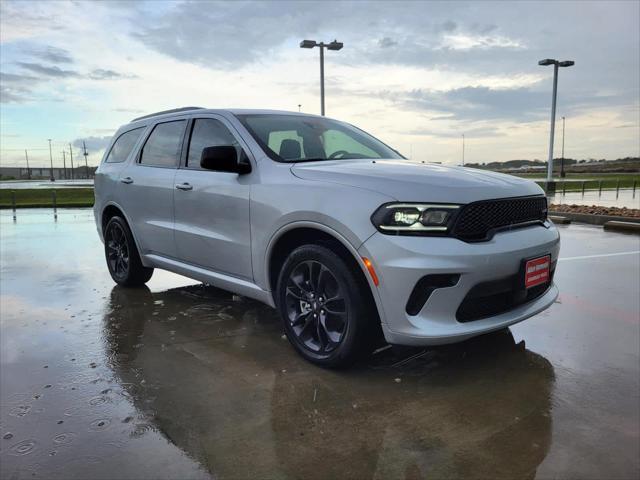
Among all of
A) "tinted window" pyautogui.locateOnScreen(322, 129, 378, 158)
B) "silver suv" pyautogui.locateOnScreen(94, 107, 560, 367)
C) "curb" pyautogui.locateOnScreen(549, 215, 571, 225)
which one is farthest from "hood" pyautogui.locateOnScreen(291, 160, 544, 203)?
"curb" pyautogui.locateOnScreen(549, 215, 571, 225)

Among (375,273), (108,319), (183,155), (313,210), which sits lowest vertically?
(108,319)

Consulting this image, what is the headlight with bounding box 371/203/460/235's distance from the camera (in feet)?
10.00

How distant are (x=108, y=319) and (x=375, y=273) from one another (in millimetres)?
2871

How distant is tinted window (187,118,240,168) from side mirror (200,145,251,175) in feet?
1.29

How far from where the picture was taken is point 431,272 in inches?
116

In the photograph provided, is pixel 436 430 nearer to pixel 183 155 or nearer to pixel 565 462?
pixel 565 462

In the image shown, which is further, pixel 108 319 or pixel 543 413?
pixel 108 319

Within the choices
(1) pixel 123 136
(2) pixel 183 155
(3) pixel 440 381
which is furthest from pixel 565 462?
(1) pixel 123 136

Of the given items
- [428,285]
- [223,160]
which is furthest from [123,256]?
[428,285]

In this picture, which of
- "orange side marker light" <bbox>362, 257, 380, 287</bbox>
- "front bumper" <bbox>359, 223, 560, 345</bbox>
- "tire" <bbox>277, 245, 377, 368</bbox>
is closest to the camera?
"front bumper" <bbox>359, 223, 560, 345</bbox>

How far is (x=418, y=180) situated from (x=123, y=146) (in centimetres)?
407

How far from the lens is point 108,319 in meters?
4.77

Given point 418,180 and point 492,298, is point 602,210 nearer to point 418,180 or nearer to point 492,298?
point 492,298

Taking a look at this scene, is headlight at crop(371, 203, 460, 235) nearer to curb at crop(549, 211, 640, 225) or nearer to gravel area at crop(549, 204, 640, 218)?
curb at crop(549, 211, 640, 225)
